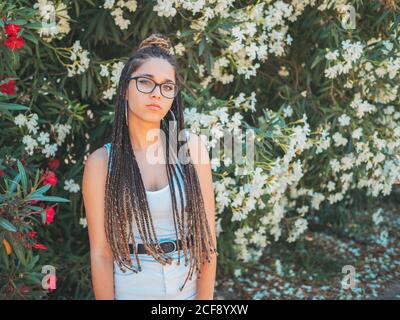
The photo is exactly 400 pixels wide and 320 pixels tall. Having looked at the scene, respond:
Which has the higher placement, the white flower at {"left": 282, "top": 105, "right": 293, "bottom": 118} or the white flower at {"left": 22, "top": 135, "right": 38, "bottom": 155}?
the white flower at {"left": 282, "top": 105, "right": 293, "bottom": 118}

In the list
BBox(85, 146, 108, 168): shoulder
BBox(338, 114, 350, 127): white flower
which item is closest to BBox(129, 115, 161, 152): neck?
BBox(85, 146, 108, 168): shoulder

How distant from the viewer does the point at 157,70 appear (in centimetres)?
198

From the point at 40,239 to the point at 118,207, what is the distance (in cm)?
161

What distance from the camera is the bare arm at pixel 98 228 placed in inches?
77.1

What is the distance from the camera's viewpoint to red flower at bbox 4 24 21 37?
2514mm

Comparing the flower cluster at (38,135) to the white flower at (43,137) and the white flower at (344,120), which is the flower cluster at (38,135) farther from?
the white flower at (344,120)

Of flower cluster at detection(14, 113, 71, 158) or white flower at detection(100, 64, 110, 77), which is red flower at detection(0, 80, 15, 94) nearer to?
flower cluster at detection(14, 113, 71, 158)

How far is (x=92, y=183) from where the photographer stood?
1.97 metres

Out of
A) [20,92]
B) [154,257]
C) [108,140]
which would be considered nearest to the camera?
[154,257]

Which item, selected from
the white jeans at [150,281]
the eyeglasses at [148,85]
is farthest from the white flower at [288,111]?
the white jeans at [150,281]

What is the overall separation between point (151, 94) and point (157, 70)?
93mm

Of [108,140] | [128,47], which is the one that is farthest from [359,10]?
[108,140]

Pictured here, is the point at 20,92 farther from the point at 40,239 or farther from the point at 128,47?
the point at 40,239

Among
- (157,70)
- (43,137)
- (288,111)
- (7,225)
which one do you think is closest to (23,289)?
(7,225)
